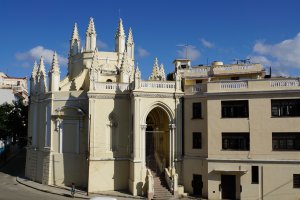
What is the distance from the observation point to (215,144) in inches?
1342

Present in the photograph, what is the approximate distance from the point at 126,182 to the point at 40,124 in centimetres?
1425

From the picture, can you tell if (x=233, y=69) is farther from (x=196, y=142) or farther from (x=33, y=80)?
(x=33, y=80)

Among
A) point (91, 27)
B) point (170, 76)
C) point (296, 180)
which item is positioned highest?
point (91, 27)

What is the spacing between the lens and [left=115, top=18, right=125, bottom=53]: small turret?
49.9 meters

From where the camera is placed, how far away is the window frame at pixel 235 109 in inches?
1329

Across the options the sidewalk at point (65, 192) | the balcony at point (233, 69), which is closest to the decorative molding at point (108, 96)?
the sidewalk at point (65, 192)

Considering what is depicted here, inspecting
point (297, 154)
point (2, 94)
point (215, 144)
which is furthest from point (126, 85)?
point (2, 94)

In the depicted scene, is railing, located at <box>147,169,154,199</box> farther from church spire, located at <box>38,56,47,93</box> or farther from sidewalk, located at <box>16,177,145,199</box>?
church spire, located at <box>38,56,47,93</box>

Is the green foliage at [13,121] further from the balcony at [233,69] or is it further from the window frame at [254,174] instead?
the window frame at [254,174]

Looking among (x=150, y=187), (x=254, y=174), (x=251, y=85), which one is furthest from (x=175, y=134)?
(x=251, y=85)

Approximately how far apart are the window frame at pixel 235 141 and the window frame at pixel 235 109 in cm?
162

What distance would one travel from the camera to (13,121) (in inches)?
2488

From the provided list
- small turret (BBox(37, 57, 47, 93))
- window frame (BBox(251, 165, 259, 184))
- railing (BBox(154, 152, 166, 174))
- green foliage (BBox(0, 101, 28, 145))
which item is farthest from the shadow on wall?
green foliage (BBox(0, 101, 28, 145))

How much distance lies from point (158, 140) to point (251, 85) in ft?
41.2
